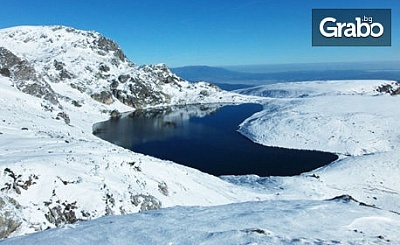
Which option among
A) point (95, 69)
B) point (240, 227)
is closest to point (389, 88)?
point (95, 69)

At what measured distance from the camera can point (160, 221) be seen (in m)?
11.5

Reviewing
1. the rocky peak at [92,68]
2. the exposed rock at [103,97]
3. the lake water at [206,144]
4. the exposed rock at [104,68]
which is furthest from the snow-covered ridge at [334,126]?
the exposed rock at [104,68]

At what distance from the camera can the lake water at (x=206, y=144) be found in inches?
1714

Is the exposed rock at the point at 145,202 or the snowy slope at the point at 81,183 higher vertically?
the snowy slope at the point at 81,183

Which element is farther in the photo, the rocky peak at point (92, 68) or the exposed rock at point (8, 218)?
the rocky peak at point (92, 68)

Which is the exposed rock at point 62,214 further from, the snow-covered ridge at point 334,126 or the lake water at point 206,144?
the snow-covered ridge at point 334,126

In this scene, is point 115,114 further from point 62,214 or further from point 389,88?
point 389,88

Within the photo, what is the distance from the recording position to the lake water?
43531mm

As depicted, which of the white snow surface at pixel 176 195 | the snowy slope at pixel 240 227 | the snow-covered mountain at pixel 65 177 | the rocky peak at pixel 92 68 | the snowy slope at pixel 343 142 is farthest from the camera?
the rocky peak at pixel 92 68

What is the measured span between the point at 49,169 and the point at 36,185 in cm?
126

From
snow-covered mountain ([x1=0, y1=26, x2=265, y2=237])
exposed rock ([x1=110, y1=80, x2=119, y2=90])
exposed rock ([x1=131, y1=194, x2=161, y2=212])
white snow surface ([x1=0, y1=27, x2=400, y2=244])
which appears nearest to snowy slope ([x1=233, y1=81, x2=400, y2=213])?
white snow surface ([x1=0, y1=27, x2=400, y2=244])

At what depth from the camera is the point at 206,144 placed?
5547 centimetres

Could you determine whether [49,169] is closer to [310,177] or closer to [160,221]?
[160,221]

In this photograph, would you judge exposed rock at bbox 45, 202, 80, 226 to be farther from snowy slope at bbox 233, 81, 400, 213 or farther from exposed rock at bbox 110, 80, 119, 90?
exposed rock at bbox 110, 80, 119, 90
